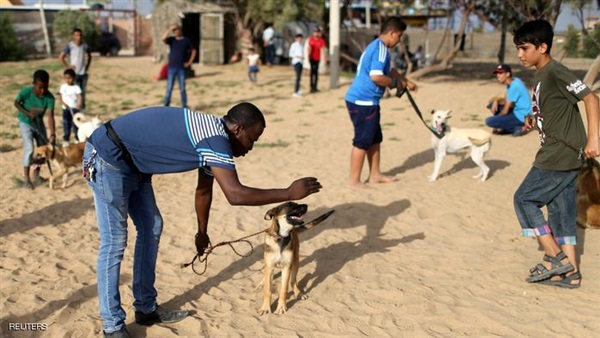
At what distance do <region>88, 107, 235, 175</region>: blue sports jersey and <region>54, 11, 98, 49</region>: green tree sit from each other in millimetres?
31777

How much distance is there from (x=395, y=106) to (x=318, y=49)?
3793 mm

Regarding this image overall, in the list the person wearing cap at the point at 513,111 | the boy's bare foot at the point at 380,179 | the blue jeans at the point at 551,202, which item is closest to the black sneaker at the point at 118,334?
the blue jeans at the point at 551,202

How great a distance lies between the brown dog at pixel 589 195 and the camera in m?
6.01

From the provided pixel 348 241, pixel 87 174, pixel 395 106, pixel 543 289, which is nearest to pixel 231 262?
pixel 348 241

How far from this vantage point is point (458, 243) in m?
5.97

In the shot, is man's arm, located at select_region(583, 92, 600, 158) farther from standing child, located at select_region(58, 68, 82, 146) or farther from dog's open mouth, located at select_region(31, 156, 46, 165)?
standing child, located at select_region(58, 68, 82, 146)

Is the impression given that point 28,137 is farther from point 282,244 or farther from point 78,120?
point 282,244

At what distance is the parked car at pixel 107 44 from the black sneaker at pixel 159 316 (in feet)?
114

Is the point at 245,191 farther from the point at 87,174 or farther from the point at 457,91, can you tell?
the point at 457,91

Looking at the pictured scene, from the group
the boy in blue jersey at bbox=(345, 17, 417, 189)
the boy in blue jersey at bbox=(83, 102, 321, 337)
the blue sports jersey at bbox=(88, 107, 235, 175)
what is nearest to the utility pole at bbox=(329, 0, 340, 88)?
the boy in blue jersey at bbox=(345, 17, 417, 189)

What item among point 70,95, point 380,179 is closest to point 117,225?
point 380,179

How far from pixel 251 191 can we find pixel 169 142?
21.9 inches

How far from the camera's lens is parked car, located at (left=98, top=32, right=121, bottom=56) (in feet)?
118

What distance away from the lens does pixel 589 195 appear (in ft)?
20.1
